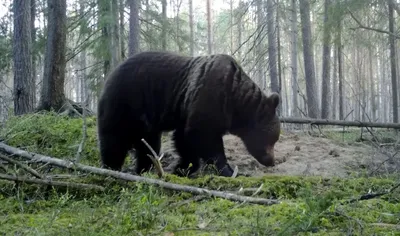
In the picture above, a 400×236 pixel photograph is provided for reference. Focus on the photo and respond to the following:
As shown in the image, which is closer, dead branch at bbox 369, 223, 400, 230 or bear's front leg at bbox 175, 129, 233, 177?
dead branch at bbox 369, 223, 400, 230

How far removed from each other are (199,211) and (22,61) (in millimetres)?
9237

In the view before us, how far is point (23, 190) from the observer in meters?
4.11

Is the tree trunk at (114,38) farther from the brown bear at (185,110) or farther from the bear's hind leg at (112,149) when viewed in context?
the bear's hind leg at (112,149)

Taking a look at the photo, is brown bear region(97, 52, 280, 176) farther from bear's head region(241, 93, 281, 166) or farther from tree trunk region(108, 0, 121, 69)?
tree trunk region(108, 0, 121, 69)

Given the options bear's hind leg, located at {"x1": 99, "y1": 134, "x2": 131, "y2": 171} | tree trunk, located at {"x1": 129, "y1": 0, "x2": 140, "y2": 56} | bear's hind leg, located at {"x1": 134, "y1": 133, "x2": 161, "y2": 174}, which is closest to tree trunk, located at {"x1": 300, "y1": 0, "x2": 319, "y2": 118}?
tree trunk, located at {"x1": 129, "y1": 0, "x2": 140, "y2": 56}

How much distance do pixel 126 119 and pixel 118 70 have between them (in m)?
0.84

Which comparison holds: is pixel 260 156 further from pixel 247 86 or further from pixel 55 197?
pixel 55 197

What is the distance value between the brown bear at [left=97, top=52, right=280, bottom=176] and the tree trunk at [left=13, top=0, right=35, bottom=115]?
5.00 metres

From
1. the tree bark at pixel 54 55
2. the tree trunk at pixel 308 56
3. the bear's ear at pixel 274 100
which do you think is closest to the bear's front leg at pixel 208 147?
the bear's ear at pixel 274 100

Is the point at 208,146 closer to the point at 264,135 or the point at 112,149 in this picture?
the point at 264,135

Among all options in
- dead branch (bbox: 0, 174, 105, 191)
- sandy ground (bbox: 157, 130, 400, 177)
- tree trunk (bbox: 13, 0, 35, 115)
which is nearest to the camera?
dead branch (bbox: 0, 174, 105, 191)

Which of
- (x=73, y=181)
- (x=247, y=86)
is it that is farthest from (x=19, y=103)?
(x=73, y=181)

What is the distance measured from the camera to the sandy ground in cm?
705

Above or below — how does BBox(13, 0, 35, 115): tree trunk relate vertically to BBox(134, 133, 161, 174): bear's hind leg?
above
